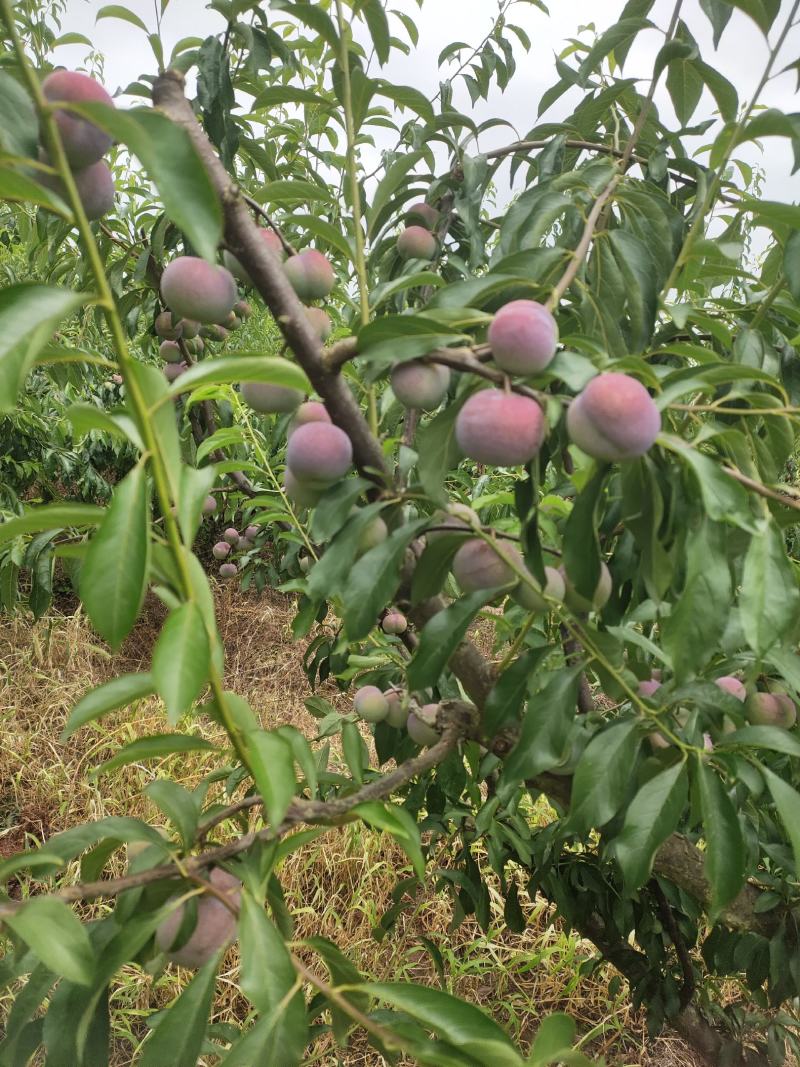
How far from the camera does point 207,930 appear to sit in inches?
20.3

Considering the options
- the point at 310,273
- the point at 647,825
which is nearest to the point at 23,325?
the point at 310,273

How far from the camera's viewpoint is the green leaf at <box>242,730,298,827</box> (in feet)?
1.40

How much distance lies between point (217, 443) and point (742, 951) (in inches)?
36.8

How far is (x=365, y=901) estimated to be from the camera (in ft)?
6.49

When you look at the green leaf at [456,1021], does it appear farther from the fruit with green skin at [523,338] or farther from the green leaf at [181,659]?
the fruit with green skin at [523,338]

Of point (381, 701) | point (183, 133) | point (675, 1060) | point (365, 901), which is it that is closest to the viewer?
point (183, 133)

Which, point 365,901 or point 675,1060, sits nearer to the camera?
point 675,1060

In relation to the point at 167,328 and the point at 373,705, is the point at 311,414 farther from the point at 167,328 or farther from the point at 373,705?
the point at 167,328

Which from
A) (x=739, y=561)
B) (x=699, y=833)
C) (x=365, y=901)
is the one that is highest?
(x=739, y=561)

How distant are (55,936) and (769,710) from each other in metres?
0.67

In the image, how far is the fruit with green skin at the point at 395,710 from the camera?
88 centimetres

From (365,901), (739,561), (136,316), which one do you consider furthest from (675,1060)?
(136,316)

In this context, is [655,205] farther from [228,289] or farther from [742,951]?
[742,951]

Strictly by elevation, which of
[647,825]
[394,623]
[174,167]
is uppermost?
[174,167]
